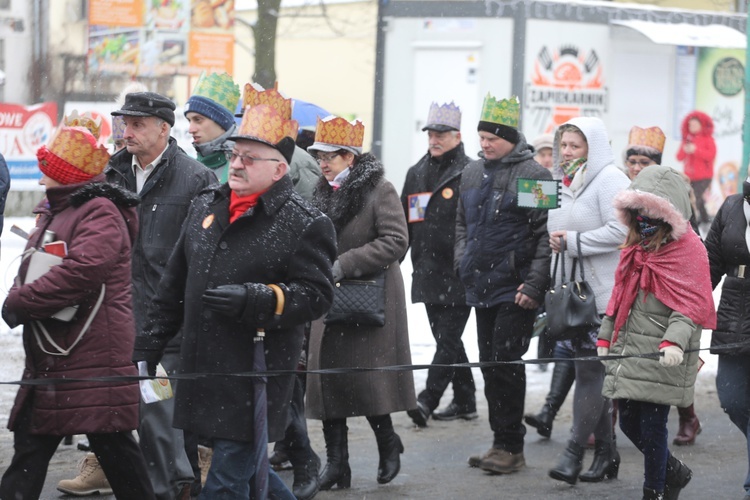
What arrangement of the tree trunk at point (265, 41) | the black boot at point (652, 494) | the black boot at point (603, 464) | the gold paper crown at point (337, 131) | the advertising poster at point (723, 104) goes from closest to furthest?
the black boot at point (652, 494) → the gold paper crown at point (337, 131) → the black boot at point (603, 464) → the tree trunk at point (265, 41) → the advertising poster at point (723, 104)

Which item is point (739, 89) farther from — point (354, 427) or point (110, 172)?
point (110, 172)

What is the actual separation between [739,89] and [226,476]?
762 inches

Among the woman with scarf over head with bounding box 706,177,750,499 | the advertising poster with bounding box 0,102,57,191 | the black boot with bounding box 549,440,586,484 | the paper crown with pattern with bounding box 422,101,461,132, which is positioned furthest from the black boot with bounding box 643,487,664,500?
the advertising poster with bounding box 0,102,57,191

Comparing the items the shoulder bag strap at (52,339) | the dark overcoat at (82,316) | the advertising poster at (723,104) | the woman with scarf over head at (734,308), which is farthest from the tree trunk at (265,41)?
Answer: the shoulder bag strap at (52,339)

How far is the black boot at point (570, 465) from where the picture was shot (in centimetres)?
702

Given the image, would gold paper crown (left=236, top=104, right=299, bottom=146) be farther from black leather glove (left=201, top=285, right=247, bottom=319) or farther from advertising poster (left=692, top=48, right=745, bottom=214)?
advertising poster (left=692, top=48, right=745, bottom=214)

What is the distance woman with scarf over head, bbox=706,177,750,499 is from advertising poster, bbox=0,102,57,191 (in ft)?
38.4

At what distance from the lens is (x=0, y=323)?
1177cm

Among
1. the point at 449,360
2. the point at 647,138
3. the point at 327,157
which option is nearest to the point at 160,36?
the point at 449,360

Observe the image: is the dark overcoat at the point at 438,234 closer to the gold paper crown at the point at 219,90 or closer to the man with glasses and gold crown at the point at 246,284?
the gold paper crown at the point at 219,90

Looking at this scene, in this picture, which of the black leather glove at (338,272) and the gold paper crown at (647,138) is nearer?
the black leather glove at (338,272)

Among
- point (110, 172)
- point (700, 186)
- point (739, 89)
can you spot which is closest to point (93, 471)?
point (110, 172)

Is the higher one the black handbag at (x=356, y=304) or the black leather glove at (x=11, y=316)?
the black leather glove at (x=11, y=316)

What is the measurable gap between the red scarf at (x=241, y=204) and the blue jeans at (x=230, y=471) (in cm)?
88
